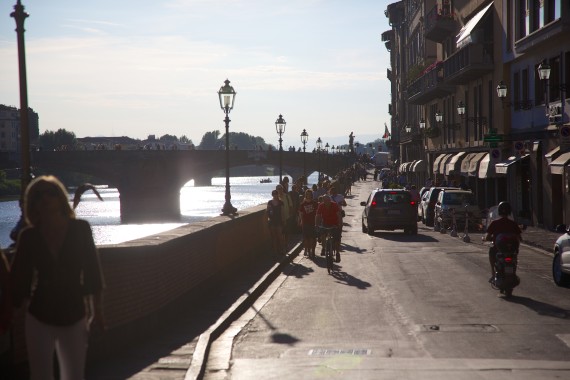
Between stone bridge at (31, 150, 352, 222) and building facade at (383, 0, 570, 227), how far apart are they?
3573 cm

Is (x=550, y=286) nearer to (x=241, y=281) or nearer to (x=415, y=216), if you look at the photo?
(x=241, y=281)

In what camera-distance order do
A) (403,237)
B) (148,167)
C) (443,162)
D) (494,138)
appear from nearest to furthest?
1. (403,237)
2. (494,138)
3. (443,162)
4. (148,167)

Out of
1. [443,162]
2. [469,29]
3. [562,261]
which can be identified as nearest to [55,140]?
[443,162]

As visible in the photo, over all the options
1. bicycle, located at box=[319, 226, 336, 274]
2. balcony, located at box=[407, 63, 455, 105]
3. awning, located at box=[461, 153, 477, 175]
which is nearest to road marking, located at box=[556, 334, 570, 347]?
bicycle, located at box=[319, 226, 336, 274]

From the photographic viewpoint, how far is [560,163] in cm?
3073

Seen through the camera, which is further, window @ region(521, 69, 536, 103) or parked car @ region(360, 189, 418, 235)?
window @ region(521, 69, 536, 103)

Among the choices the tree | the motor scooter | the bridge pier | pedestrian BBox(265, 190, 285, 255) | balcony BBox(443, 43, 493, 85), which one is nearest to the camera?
the motor scooter

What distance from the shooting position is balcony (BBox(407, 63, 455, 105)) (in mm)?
56062

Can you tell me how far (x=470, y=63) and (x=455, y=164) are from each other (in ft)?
26.6

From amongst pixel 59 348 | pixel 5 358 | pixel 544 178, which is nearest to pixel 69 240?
pixel 59 348

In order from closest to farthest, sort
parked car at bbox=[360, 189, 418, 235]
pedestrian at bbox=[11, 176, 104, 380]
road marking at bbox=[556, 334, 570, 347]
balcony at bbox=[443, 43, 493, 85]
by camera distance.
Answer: pedestrian at bbox=[11, 176, 104, 380] → road marking at bbox=[556, 334, 570, 347] → parked car at bbox=[360, 189, 418, 235] → balcony at bbox=[443, 43, 493, 85]

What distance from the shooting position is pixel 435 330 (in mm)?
11844

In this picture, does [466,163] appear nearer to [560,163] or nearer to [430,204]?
[430,204]

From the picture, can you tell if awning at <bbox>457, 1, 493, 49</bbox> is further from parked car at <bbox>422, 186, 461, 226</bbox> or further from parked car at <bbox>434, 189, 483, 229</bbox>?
parked car at <bbox>434, 189, 483, 229</bbox>
